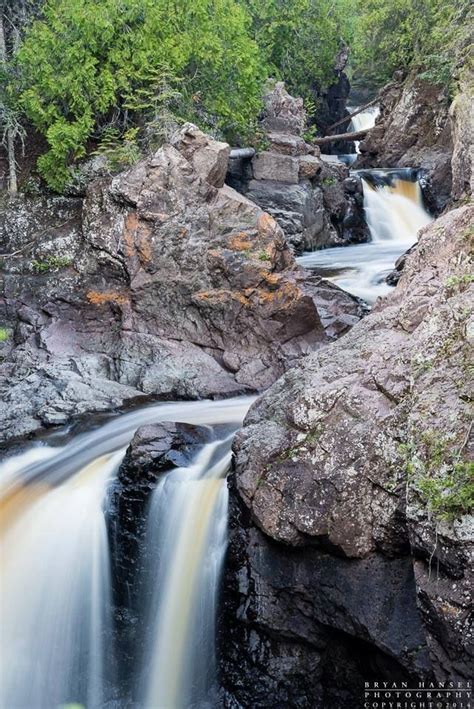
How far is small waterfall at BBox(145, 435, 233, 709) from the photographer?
16.3 ft

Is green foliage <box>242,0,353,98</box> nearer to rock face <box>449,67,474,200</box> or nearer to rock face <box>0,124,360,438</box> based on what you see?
rock face <box>449,67,474,200</box>

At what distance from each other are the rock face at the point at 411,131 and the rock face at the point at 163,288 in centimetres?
930

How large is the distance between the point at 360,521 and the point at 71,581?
9.15 feet

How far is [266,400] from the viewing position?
5.43 metres

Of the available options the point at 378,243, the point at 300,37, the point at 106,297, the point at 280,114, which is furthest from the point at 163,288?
the point at 300,37

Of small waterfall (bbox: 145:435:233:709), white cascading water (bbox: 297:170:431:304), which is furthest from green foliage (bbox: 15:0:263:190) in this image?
small waterfall (bbox: 145:435:233:709)

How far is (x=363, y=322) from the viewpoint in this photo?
18.9 feet

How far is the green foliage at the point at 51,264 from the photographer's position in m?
10.0

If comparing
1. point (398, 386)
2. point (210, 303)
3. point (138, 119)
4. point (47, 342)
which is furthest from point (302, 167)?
point (398, 386)

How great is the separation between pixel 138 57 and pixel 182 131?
1.47 m

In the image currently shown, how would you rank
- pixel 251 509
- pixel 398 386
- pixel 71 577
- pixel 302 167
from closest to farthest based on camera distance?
pixel 398 386 < pixel 251 509 < pixel 71 577 < pixel 302 167

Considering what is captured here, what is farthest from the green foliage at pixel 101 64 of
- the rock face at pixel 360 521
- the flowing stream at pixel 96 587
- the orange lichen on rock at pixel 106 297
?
the rock face at pixel 360 521

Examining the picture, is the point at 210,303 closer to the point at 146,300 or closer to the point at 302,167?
the point at 146,300

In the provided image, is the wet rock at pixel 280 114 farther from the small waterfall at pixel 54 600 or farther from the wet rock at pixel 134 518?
the small waterfall at pixel 54 600
